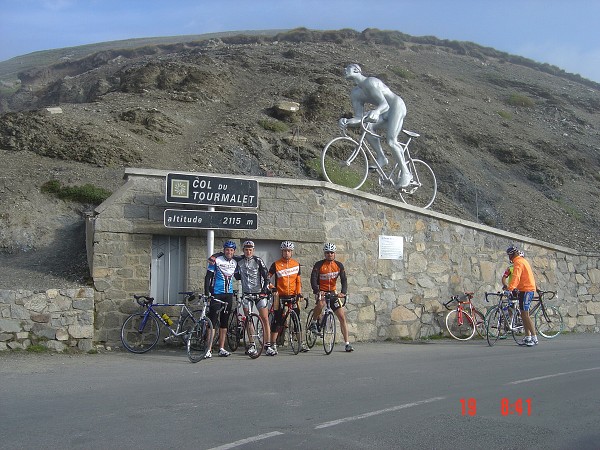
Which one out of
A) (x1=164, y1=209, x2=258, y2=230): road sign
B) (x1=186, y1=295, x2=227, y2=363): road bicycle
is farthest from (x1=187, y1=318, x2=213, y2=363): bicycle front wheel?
(x1=164, y1=209, x2=258, y2=230): road sign

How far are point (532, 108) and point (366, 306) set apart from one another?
36.4 metres

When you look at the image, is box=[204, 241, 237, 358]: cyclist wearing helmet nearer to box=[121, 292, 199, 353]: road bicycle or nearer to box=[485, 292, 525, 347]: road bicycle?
box=[121, 292, 199, 353]: road bicycle

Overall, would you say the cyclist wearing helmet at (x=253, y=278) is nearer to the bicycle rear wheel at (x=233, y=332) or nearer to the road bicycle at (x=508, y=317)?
the bicycle rear wheel at (x=233, y=332)

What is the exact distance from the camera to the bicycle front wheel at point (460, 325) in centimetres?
1478

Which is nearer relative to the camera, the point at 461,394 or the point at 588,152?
the point at 461,394

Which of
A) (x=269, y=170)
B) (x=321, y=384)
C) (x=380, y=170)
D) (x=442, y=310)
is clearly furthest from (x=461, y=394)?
(x=269, y=170)

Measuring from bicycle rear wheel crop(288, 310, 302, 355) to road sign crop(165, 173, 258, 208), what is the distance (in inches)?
92.3

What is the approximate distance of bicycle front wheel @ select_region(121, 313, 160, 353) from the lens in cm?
1161

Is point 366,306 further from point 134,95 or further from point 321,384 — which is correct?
point 134,95

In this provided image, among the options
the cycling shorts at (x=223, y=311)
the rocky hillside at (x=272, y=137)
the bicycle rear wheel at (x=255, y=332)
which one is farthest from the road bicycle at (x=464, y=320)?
the rocky hillside at (x=272, y=137)

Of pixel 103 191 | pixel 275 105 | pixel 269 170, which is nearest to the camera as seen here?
pixel 103 191

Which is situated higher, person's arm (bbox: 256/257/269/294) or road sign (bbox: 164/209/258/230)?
road sign (bbox: 164/209/258/230)

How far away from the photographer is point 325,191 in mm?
13711

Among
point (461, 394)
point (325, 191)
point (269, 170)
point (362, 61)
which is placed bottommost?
point (461, 394)
